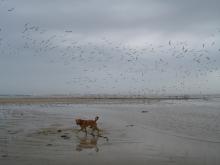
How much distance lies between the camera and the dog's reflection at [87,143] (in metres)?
10.6

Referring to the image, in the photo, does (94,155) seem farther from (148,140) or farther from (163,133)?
(163,133)

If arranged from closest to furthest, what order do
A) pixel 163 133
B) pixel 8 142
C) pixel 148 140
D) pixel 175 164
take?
pixel 175 164, pixel 8 142, pixel 148 140, pixel 163 133

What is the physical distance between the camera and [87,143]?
1155 cm

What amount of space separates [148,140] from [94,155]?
11.4ft

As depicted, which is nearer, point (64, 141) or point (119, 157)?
point (119, 157)

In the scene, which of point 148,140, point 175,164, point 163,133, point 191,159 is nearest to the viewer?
point 175,164

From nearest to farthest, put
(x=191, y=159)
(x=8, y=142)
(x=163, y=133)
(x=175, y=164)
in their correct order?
(x=175, y=164) → (x=191, y=159) → (x=8, y=142) → (x=163, y=133)

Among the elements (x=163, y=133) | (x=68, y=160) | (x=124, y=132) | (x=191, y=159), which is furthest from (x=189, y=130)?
(x=68, y=160)

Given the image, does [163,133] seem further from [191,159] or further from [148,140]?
[191,159]

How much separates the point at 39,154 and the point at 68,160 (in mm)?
1115

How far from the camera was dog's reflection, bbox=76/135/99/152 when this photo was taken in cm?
1065

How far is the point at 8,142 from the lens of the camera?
1136cm

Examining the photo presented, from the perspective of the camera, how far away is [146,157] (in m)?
9.20

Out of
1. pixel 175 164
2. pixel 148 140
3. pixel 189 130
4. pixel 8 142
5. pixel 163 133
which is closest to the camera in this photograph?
pixel 175 164
